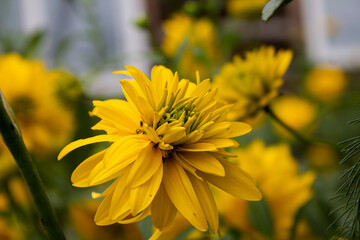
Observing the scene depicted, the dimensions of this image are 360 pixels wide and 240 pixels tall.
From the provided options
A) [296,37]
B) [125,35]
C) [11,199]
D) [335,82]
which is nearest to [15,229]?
[11,199]

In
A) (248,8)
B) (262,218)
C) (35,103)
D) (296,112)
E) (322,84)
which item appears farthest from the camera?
(322,84)

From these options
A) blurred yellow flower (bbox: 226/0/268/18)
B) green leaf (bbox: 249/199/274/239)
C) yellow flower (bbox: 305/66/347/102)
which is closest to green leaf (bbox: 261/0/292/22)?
green leaf (bbox: 249/199/274/239)

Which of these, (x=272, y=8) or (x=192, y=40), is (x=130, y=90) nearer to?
(x=272, y=8)

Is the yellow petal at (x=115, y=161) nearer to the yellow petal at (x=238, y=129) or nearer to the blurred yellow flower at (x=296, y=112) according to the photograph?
the yellow petal at (x=238, y=129)

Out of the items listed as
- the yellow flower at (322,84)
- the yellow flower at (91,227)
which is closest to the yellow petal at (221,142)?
the yellow flower at (91,227)

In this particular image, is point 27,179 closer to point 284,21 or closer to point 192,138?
point 192,138

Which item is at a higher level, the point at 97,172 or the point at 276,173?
the point at 97,172

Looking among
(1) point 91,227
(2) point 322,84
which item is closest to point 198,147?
(1) point 91,227
